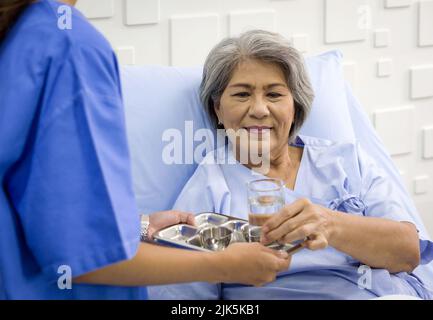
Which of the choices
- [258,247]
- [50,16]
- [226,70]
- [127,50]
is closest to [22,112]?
[50,16]

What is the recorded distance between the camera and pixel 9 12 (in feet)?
3.85

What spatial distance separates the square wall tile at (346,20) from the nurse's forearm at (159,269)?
5.19 ft

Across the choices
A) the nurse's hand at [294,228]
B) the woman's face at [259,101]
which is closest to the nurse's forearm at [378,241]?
the nurse's hand at [294,228]

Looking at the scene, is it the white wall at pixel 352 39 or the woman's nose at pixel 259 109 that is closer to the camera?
the woman's nose at pixel 259 109

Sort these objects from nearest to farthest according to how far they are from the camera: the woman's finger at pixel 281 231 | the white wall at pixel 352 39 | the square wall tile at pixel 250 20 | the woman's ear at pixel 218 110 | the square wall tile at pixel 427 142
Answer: the woman's finger at pixel 281 231
the woman's ear at pixel 218 110
the white wall at pixel 352 39
the square wall tile at pixel 250 20
the square wall tile at pixel 427 142

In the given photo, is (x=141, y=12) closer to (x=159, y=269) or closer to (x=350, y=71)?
(x=350, y=71)

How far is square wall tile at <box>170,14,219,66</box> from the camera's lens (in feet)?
7.83

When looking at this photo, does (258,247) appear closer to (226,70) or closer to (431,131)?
(226,70)

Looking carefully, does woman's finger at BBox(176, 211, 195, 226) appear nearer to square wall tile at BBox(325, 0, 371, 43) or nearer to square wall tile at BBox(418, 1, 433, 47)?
square wall tile at BBox(325, 0, 371, 43)

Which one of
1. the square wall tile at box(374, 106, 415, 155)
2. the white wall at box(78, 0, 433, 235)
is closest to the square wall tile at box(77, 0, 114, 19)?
the white wall at box(78, 0, 433, 235)

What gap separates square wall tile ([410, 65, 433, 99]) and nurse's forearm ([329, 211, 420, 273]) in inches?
46.1

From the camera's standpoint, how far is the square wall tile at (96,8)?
7.31ft

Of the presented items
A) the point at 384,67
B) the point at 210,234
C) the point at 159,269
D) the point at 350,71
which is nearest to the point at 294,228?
the point at 210,234

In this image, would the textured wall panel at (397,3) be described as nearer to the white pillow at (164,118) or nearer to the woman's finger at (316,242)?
the white pillow at (164,118)
